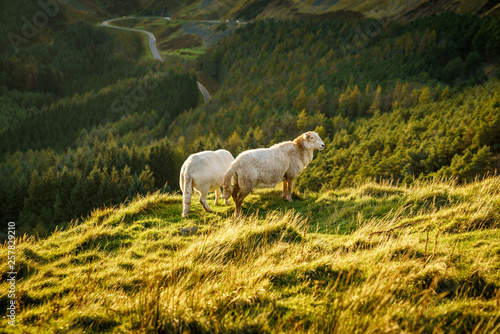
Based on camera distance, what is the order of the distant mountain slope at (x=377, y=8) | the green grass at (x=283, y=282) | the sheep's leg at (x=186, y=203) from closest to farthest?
the green grass at (x=283, y=282) < the sheep's leg at (x=186, y=203) < the distant mountain slope at (x=377, y=8)

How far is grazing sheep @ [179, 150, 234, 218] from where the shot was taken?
1055 centimetres

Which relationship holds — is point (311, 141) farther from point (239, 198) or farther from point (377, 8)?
point (377, 8)

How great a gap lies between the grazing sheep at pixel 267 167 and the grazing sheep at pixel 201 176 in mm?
902

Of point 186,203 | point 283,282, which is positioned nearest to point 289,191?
point 186,203

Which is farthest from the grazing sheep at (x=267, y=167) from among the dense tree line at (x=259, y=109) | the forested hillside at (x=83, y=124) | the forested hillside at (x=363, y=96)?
the forested hillside at (x=363, y=96)

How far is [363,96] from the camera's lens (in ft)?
271

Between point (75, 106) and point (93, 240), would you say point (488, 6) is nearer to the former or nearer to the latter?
point (93, 240)

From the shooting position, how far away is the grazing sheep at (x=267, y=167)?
10.1 metres

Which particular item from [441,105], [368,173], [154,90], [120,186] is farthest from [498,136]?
[154,90]

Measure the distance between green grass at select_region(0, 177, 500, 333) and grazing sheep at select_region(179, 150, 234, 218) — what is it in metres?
2.32

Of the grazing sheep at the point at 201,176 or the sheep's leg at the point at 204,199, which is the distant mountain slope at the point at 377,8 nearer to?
the grazing sheep at the point at 201,176

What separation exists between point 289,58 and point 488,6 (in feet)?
221

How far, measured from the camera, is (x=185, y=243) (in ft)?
24.6

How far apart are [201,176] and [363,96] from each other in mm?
80720
